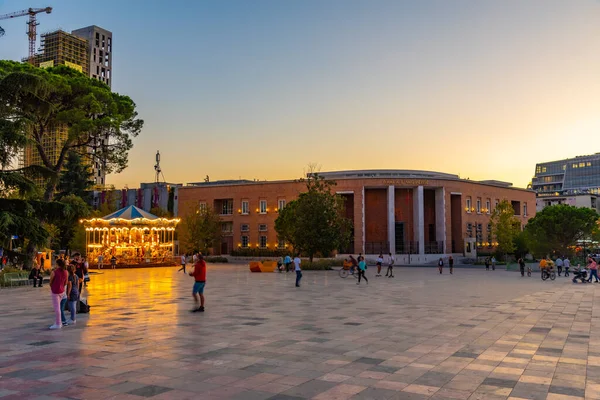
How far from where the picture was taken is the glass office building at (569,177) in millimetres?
137250

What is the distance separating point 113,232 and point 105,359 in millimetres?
40486

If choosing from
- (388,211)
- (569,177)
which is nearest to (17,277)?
(388,211)

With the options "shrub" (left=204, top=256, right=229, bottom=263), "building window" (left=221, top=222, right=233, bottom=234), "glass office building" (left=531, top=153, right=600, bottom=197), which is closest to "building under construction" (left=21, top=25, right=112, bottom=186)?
"building window" (left=221, top=222, right=233, bottom=234)

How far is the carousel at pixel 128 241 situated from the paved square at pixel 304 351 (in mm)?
26993

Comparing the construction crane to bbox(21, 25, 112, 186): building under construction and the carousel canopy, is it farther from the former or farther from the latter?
the carousel canopy

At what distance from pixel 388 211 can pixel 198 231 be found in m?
21.0

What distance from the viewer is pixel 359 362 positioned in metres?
8.31

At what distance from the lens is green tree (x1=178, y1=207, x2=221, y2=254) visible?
5472 centimetres

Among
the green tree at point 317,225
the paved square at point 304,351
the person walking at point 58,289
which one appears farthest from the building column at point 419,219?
the person walking at point 58,289

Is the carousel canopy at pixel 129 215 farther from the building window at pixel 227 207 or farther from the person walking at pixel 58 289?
the person walking at pixel 58 289

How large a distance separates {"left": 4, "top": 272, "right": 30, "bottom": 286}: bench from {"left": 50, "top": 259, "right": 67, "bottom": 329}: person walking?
1430 centimetres

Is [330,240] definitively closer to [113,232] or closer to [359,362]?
[113,232]

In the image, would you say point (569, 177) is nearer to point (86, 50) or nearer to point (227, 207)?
point (227, 207)

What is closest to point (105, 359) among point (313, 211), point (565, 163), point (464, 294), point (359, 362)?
point (359, 362)
